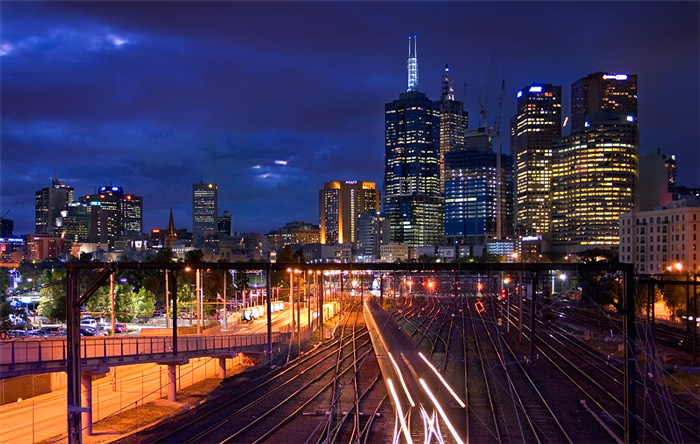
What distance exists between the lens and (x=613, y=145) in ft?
595

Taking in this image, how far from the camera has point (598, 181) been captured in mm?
184500

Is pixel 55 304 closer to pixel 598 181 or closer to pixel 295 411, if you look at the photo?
pixel 295 411

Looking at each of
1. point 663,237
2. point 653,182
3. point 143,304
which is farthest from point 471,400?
point 653,182

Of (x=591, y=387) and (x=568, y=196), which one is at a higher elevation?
(x=568, y=196)

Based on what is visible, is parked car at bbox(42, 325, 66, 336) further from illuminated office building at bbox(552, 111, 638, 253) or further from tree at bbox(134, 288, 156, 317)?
illuminated office building at bbox(552, 111, 638, 253)

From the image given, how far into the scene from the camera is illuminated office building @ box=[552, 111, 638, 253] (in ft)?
594

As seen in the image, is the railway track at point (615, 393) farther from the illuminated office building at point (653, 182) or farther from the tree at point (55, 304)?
the illuminated office building at point (653, 182)

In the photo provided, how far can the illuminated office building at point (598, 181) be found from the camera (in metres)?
181

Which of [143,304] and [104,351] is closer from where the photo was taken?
[104,351]

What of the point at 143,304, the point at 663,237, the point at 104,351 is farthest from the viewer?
the point at 663,237

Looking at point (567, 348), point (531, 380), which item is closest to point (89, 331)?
point (531, 380)

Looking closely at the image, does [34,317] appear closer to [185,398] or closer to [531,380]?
[185,398]

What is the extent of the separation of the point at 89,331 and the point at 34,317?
A: 52.1 ft

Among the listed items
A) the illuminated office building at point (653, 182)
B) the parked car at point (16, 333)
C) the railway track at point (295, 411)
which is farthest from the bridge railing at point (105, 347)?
the illuminated office building at point (653, 182)
